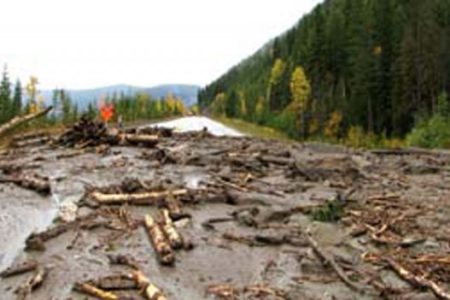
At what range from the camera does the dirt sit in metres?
8.97

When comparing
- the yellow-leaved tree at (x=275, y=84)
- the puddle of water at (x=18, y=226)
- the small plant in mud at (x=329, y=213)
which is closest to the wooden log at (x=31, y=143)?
the puddle of water at (x=18, y=226)

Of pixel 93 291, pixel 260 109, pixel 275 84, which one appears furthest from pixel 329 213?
pixel 260 109

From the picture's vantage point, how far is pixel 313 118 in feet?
249


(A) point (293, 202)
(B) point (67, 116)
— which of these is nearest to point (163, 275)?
(A) point (293, 202)

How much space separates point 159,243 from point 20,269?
222 centimetres

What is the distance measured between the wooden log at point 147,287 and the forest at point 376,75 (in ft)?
108

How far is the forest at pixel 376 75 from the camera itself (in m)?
57.8

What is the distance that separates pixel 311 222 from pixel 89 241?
4.27 metres

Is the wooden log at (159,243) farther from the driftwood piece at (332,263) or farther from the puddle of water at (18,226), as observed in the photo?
the driftwood piece at (332,263)

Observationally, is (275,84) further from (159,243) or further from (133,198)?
(159,243)

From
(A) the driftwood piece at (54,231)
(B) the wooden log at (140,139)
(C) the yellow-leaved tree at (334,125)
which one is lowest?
(C) the yellow-leaved tree at (334,125)

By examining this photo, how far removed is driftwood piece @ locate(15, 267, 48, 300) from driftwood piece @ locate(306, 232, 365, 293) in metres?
4.04

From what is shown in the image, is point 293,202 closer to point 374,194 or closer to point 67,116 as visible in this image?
point 374,194

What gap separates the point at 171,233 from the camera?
11016mm
